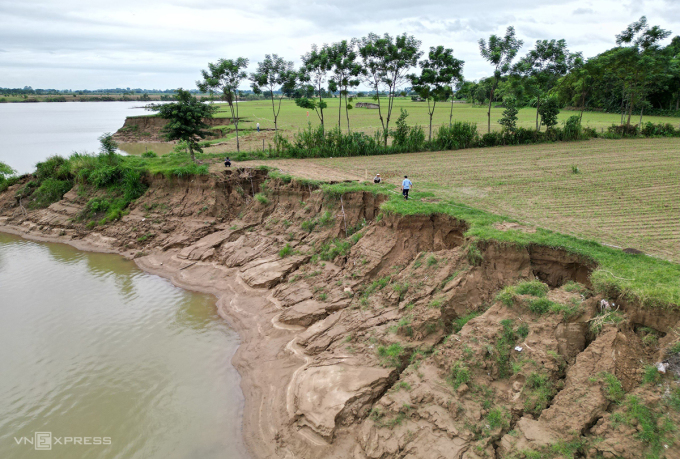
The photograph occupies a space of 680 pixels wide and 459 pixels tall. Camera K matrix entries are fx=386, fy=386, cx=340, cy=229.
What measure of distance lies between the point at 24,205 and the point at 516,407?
1103 inches

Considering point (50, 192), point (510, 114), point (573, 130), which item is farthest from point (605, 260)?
point (50, 192)

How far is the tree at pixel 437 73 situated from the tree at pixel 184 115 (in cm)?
1541

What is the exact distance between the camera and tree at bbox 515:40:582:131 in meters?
29.6

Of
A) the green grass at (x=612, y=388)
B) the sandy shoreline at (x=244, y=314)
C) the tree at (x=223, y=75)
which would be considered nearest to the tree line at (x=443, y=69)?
the tree at (x=223, y=75)

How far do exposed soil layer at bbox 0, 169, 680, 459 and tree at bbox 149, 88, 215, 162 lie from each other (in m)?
9.95

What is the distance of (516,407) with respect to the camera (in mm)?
7137

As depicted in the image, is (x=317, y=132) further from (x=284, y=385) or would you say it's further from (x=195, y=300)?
(x=284, y=385)

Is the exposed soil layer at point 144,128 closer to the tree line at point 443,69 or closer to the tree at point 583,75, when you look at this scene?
the tree line at point 443,69

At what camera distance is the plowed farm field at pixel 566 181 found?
Answer: 1279 centimetres

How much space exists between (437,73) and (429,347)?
24.8 metres

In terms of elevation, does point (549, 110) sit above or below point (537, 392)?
above

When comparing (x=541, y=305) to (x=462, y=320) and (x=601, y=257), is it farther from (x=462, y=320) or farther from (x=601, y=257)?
(x=601, y=257)

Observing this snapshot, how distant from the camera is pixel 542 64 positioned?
30297mm

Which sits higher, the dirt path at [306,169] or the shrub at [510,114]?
the shrub at [510,114]
